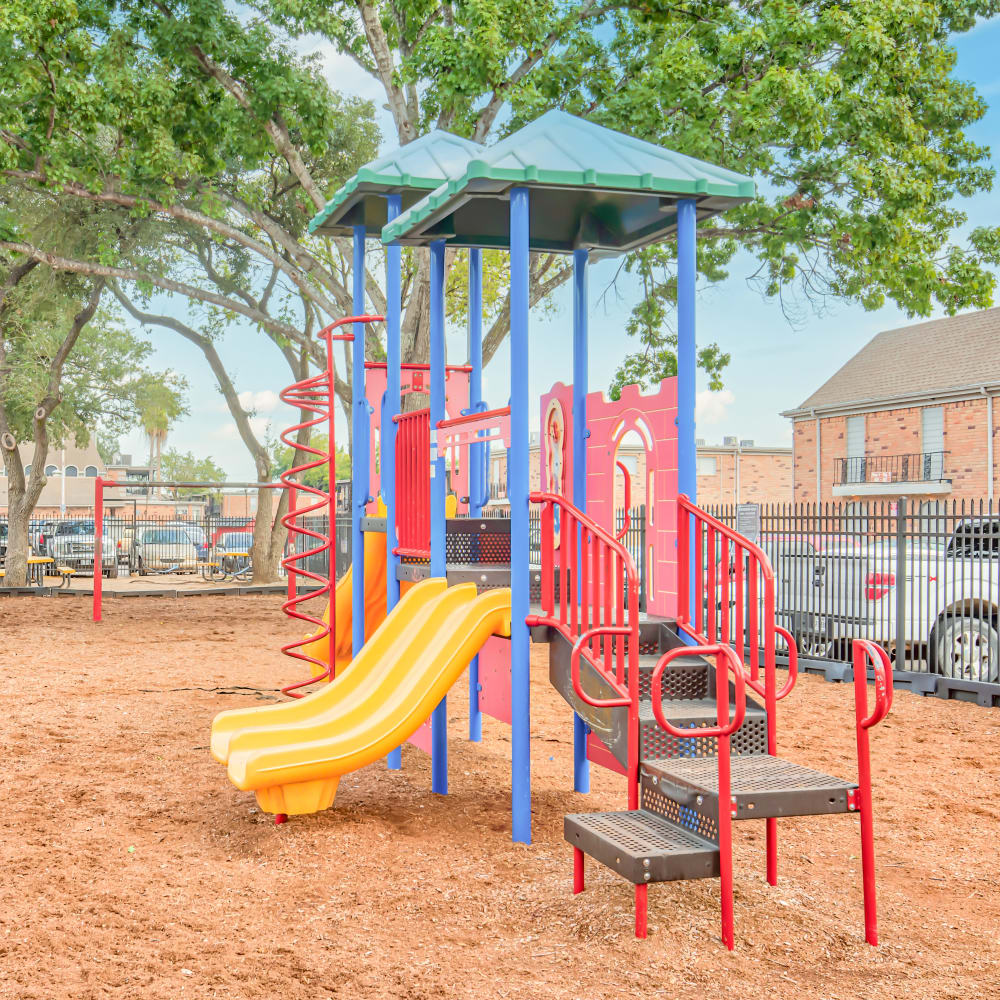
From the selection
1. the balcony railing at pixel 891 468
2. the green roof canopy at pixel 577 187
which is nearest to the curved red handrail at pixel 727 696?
the green roof canopy at pixel 577 187

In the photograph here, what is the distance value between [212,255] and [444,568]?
57.8 ft

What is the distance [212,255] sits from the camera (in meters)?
22.2

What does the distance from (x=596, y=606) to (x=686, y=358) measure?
1.48m

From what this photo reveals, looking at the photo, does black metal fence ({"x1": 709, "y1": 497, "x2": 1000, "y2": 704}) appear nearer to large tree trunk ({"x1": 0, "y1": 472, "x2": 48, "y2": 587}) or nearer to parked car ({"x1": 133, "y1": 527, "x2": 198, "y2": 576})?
large tree trunk ({"x1": 0, "y1": 472, "x2": 48, "y2": 587})

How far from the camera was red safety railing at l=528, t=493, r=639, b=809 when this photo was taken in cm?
478

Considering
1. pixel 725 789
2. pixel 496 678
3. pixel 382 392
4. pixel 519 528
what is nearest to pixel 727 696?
pixel 725 789

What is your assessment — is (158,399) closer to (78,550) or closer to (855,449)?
(78,550)

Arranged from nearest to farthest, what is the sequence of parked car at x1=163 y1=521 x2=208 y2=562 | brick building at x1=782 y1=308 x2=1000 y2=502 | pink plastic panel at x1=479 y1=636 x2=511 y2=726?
pink plastic panel at x1=479 y1=636 x2=511 y2=726 < parked car at x1=163 y1=521 x2=208 y2=562 < brick building at x1=782 y1=308 x2=1000 y2=502

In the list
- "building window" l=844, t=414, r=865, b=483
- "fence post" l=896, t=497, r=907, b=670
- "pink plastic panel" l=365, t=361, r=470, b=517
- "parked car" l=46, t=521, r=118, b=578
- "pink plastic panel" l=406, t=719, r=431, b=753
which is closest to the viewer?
"pink plastic panel" l=406, t=719, r=431, b=753

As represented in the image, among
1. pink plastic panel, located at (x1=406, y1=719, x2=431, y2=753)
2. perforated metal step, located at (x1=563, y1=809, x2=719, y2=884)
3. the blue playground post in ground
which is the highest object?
the blue playground post in ground

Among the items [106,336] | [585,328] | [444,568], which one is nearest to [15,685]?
[444,568]

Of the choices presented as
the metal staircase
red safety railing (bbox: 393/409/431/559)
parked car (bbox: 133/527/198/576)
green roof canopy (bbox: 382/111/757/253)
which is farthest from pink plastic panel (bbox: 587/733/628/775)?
parked car (bbox: 133/527/198/576)

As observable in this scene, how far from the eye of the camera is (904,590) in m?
11.4

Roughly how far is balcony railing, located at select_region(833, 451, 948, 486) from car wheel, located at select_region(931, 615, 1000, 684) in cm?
2287
